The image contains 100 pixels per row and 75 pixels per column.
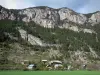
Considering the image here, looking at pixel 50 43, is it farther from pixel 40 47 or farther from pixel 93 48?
pixel 93 48

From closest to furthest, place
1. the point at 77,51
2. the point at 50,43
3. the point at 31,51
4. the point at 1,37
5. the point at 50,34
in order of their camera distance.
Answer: the point at 31,51 → the point at 1,37 → the point at 77,51 → the point at 50,43 → the point at 50,34

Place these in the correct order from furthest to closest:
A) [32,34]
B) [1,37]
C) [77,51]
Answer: [32,34] < [77,51] < [1,37]

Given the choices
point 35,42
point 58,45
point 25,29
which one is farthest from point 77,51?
point 25,29

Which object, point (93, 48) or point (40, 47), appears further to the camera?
point (93, 48)

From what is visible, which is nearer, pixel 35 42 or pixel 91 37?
pixel 35 42

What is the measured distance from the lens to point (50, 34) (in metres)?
196

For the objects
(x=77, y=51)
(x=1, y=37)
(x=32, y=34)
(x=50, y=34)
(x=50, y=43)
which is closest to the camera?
(x=1, y=37)

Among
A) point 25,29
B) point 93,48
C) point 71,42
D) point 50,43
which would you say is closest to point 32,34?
point 25,29

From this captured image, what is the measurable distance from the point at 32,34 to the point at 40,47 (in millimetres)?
26450

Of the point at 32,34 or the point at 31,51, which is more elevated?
the point at 32,34

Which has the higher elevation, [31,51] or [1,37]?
[1,37]

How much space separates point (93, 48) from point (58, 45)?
91.3 feet

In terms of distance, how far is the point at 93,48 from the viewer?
174 metres

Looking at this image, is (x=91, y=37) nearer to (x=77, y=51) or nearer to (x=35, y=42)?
(x=77, y=51)
